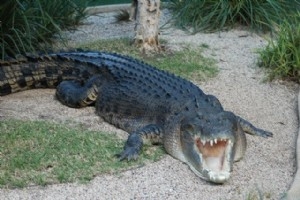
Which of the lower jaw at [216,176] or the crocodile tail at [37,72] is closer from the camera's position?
the lower jaw at [216,176]

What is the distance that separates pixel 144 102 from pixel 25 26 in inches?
62.1

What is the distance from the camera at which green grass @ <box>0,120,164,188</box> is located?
4.27 m

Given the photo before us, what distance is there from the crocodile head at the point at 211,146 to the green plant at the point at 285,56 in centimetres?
196

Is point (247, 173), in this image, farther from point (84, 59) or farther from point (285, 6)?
point (285, 6)

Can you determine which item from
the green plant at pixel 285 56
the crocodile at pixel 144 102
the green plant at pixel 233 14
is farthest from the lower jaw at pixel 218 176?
the green plant at pixel 233 14

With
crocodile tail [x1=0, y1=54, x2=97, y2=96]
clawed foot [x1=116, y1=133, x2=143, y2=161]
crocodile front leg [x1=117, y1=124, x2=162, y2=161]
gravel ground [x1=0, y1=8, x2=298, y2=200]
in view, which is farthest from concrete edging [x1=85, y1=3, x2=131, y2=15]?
clawed foot [x1=116, y1=133, x2=143, y2=161]

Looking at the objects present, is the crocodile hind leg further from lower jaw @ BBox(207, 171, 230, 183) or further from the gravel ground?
lower jaw @ BBox(207, 171, 230, 183)

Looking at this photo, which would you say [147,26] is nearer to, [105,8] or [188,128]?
[105,8]

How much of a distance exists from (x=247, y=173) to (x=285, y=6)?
12.8 ft

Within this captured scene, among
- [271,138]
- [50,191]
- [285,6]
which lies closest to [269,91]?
[271,138]

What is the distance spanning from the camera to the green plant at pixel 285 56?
21.0 feet

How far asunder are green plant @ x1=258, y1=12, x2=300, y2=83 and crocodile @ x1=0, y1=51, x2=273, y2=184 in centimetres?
134

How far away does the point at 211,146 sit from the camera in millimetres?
4387

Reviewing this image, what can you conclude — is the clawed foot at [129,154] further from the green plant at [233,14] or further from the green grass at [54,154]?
the green plant at [233,14]
